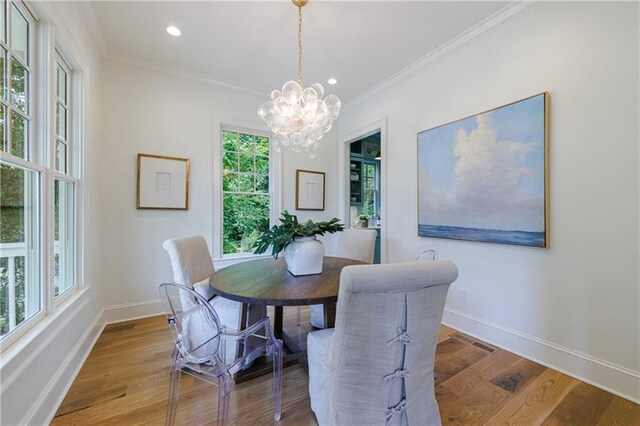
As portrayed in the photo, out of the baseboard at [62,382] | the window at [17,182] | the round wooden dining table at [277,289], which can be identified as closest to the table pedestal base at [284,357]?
the round wooden dining table at [277,289]

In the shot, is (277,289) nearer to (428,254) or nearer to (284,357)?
(284,357)

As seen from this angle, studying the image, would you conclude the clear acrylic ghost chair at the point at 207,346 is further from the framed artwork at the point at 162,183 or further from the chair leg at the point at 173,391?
the framed artwork at the point at 162,183

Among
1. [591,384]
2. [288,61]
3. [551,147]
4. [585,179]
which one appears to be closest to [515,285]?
[591,384]

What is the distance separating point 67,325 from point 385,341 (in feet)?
6.88

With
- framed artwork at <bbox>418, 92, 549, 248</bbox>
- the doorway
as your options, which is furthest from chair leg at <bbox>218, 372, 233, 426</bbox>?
the doorway

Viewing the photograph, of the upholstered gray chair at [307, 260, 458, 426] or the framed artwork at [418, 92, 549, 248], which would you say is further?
the framed artwork at [418, 92, 549, 248]

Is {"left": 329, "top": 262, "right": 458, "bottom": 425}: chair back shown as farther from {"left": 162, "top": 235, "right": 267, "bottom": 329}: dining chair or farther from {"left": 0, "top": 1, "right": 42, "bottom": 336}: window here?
{"left": 0, "top": 1, "right": 42, "bottom": 336}: window

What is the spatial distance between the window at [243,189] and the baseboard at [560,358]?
2674 millimetres

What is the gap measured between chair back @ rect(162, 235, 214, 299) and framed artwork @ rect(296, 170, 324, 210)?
6.20 feet

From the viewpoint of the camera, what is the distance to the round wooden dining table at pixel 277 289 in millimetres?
1377

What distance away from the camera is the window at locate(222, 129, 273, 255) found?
3.46 m

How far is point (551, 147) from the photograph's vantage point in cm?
194

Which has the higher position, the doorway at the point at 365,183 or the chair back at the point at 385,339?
the doorway at the point at 365,183

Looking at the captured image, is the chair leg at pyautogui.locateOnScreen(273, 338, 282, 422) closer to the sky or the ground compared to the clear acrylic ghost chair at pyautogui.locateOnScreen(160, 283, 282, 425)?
closer to the ground
